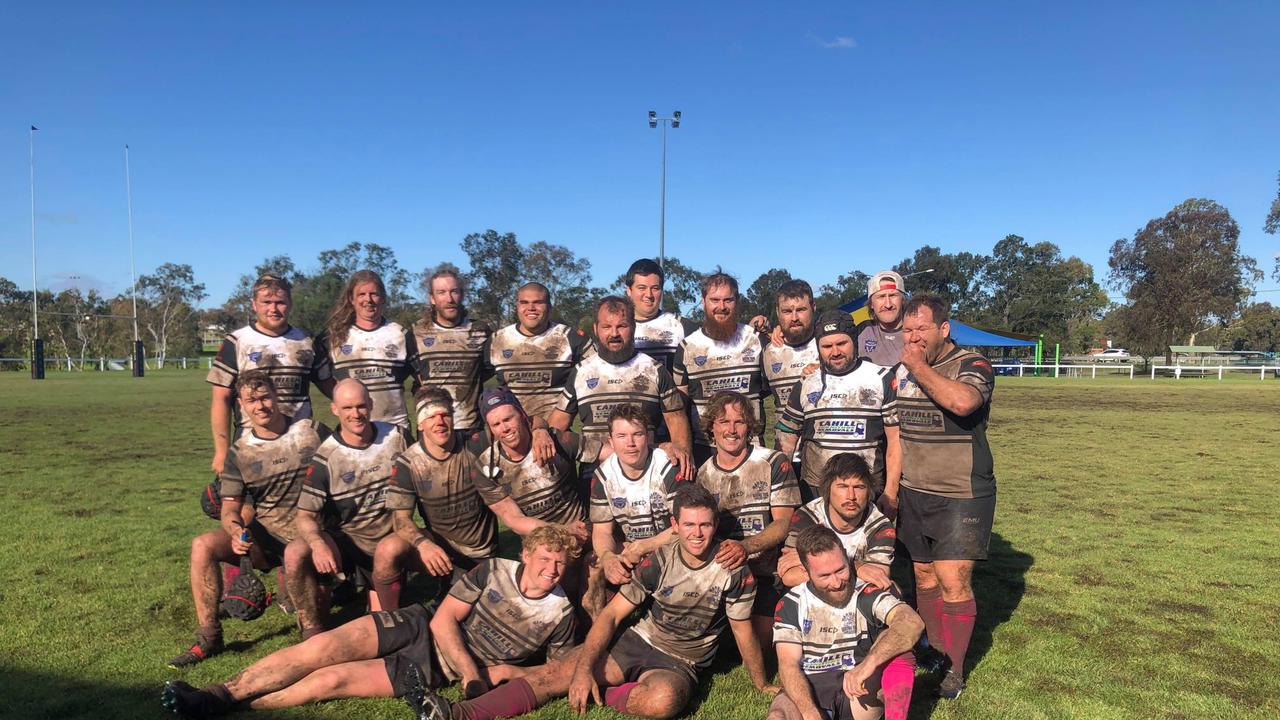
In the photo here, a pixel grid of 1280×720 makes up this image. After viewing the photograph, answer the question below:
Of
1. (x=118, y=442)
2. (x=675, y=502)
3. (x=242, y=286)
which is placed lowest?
(x=118, y=442)

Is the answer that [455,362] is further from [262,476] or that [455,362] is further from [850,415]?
[850,415]

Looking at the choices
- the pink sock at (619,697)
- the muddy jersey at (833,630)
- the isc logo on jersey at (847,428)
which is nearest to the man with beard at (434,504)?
the pink sock at (619,697)

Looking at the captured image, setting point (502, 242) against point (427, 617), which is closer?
point (427, 617)

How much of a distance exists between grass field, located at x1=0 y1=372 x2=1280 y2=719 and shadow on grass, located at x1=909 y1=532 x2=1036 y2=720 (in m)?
0.03

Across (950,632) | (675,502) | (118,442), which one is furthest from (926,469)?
(118,442)

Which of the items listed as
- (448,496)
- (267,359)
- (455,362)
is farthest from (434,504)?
(267,359)

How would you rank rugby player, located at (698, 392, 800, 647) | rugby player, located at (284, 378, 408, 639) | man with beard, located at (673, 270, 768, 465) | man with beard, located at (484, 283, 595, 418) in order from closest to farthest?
rugby player, located at (698, 392, 800, 647), rugby player, located at (284, 378, 408, 639), man with beard, located at (673, 270, 768, 465), man with beard, located at (484, 283, 595, 418)

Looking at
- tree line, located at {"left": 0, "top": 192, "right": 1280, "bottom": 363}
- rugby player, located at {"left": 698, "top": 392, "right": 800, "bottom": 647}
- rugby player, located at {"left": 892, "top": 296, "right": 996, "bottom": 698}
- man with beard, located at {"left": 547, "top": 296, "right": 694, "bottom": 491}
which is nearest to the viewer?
rugby player, located at {"left": 892, "top": 296, "right": 996, "bottom": 698}

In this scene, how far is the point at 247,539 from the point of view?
5078mm

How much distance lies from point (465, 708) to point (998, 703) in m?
2.94

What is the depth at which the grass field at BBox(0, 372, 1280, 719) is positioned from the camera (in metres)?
4.27

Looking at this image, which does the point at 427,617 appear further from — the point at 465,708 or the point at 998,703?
the point at 998,703

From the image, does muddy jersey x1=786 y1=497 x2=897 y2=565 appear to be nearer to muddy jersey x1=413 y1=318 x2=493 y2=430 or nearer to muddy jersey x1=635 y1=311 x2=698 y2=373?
muddy jersey x1=635 y1=311 x2=698 y2=373

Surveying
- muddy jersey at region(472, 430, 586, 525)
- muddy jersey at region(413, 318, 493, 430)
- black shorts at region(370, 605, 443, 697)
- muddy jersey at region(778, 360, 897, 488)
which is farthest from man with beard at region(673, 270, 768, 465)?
black shorts at region(370, 605, 443, 697)
